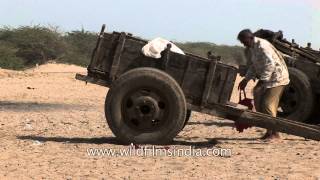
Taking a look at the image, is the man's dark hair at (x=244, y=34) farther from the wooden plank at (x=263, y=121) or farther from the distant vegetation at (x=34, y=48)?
the distant vegetation at (x=34, y=48)

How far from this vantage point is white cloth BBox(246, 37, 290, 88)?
8.90 metres

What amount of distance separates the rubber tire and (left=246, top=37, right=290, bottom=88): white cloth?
1599 millimetres

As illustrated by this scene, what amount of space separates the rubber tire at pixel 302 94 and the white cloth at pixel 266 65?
5.24 feet

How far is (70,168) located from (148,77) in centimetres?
194

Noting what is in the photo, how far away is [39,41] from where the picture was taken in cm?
3822

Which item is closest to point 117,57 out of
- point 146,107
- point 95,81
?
point 95,81

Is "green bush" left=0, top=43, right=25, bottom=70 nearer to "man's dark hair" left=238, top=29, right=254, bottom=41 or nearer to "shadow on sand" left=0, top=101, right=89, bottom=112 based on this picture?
"shadow on sand" left=0, top=101, right=89, bottom=112

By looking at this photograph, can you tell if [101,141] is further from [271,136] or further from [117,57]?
[271,136]

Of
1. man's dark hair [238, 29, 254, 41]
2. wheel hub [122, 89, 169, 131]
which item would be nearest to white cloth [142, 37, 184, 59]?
wheel hub [122, 89, 169, 131]

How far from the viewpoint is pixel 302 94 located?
10617 mm

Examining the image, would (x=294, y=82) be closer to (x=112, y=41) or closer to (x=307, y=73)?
(x=307, y=73)

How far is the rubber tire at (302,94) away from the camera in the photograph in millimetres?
10578

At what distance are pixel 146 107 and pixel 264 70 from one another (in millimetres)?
1724

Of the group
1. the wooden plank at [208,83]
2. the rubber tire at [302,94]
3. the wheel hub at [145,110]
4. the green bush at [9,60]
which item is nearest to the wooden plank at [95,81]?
the wheel hub at [145,110]
